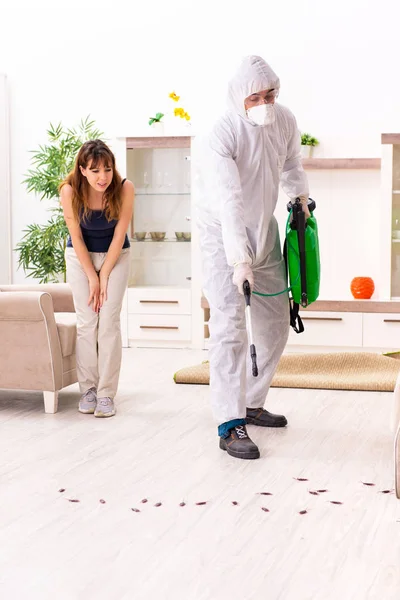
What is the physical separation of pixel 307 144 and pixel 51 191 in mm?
1872

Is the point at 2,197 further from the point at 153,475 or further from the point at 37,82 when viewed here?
the point at 153,475

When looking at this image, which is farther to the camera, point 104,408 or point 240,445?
point 104,408

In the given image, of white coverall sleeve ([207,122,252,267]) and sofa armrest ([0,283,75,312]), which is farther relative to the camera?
sofa armrest ([0,283,75,312])

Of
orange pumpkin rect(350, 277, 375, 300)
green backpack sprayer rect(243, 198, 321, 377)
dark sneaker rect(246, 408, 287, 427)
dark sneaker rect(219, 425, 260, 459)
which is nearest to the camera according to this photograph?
dark sneaker rect(219, 425, 260, 459)

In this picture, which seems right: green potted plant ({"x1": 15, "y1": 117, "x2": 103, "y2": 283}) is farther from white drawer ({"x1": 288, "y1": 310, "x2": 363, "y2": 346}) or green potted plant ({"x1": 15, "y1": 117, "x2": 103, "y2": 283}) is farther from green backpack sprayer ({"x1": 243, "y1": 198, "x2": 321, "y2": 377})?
green backpack sprayer ({"x1": 243, "y1": 198, "x2": 321, "y2": 377})

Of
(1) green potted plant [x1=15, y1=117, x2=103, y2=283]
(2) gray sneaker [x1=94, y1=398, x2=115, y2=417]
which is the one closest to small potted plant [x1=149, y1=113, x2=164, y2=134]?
(1) green potted plant [x1=15, y1=117, x2=103, y2=283]

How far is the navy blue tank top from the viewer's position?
13.0 ft

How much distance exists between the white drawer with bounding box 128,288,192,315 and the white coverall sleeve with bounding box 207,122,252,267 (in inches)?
117

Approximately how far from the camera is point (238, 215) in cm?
312

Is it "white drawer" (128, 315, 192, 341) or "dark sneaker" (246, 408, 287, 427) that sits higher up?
"white drawer" (128, 315, 192, 341)

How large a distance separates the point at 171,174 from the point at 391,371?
2324mm

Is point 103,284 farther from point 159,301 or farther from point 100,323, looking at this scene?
point 159,301

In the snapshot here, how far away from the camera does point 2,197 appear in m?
6.73

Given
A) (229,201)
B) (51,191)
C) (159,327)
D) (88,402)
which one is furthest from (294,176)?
(51,191)
